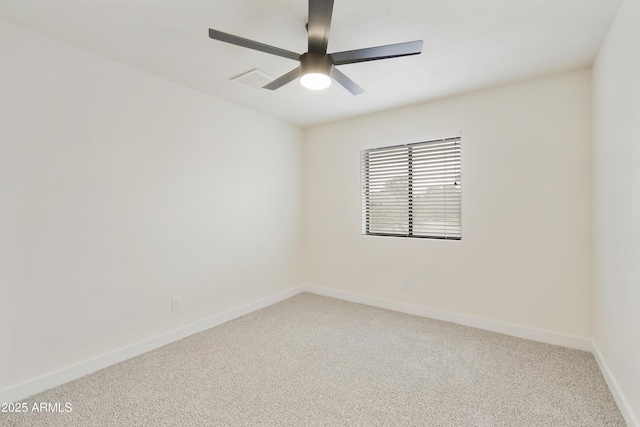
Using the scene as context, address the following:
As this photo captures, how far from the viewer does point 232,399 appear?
73.8 inches

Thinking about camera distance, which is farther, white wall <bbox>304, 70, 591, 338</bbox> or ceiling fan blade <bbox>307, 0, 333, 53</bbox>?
white wall <bbox>304, 70, 591, 338</bbox>

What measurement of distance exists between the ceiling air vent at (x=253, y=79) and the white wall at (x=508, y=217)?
148 cm

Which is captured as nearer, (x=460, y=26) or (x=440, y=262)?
(x=460, y=26)

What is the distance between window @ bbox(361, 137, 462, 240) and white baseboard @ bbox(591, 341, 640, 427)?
54.5 inches

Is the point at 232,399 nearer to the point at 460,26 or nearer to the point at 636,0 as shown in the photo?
the point at 460,26

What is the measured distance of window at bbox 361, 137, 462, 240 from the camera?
3.17m

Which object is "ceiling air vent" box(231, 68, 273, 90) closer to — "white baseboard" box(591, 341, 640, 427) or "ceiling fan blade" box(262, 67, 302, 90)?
"ceiling fan blade" box(262, 67, 302, 90)

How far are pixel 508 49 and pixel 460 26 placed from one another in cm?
55

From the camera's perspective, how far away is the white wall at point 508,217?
2.51m

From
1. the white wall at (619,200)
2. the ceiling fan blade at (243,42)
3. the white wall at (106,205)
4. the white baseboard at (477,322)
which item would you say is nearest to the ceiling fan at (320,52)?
the ceiling fan blade at (243,42)

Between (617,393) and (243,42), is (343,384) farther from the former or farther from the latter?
(243,42)

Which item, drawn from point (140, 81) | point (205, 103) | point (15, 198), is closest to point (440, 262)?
point (205, 103)

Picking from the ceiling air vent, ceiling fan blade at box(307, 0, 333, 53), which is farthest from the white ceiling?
ceiling fan blade at box(307, 0, 333, 53)

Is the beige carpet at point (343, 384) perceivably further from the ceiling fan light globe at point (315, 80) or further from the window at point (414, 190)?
the ceiling fan light globe at point (315, 80)
